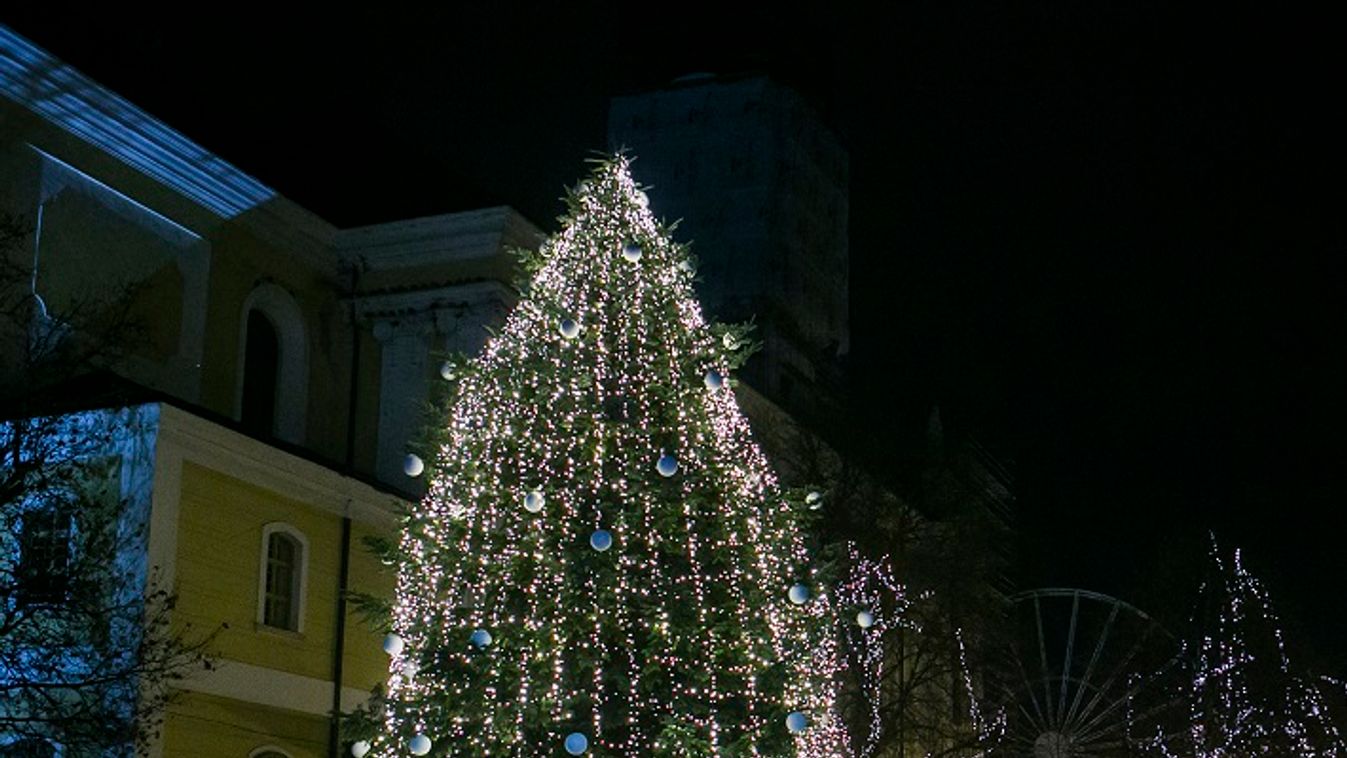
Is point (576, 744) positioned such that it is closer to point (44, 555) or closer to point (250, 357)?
point (44, 555)

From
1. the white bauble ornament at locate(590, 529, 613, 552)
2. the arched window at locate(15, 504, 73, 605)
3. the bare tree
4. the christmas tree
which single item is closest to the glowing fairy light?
the christmas tree

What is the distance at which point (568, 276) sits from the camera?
2214 centimetres

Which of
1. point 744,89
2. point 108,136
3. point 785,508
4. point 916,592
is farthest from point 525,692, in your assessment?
point 744,89

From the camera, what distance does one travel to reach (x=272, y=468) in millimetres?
26812

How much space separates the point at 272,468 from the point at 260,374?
838 centimetres

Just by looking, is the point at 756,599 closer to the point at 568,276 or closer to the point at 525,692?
the point at 525,692

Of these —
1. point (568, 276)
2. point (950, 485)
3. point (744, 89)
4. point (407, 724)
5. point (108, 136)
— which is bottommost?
point (407, 724)

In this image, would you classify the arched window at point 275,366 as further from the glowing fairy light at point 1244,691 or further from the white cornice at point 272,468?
the glowing fairy light at point 1244,691

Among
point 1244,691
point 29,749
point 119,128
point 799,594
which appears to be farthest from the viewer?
point 1244,691

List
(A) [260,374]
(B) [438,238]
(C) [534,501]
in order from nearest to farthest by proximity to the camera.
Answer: (C) [534,501] → (B) [438,238] → (A) [260,374]

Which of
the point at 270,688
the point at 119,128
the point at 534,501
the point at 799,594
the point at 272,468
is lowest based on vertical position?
Result: the point at 799,594

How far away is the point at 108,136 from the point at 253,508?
Result: 7108mm

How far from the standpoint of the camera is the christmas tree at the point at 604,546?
68.2 ft

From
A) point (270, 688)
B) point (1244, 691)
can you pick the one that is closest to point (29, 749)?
point (270, 688)
